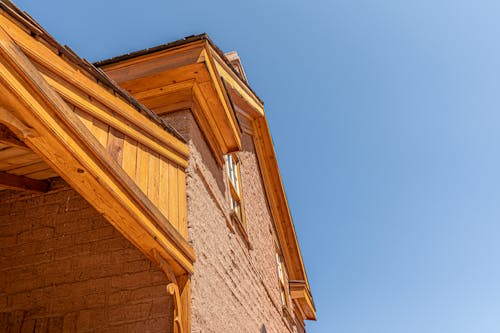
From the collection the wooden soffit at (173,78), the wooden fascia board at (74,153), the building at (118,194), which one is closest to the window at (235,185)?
the building at (118,194)

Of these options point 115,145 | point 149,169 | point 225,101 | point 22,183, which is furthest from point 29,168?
point 225,101

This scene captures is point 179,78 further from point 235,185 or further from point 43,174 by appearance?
point 235,185

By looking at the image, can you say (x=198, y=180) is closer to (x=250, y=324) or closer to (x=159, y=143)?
(x=159, y=143)

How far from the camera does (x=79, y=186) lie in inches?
96.9

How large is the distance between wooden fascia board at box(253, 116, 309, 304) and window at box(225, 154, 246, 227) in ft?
7.82

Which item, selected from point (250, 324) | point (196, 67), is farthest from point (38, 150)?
point (250, 324)

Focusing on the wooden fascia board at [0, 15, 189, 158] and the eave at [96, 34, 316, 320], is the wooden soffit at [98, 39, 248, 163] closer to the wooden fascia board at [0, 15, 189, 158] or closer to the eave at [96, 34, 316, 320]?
the eave at [96, 34, 316, 320]

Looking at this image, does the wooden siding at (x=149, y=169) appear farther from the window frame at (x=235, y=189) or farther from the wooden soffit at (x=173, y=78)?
the window frame at (x=235, y=189)

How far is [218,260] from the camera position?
4.17 meters

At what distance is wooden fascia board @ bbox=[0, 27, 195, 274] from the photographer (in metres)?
1.90

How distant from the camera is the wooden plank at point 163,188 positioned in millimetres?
3219

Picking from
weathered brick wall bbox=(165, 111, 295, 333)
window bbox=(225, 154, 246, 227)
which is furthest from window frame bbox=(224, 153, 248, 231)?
weathered brick wall bbox=(165, 111, 295, 333)

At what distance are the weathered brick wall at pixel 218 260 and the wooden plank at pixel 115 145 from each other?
1030mm

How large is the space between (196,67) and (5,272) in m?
2.57
